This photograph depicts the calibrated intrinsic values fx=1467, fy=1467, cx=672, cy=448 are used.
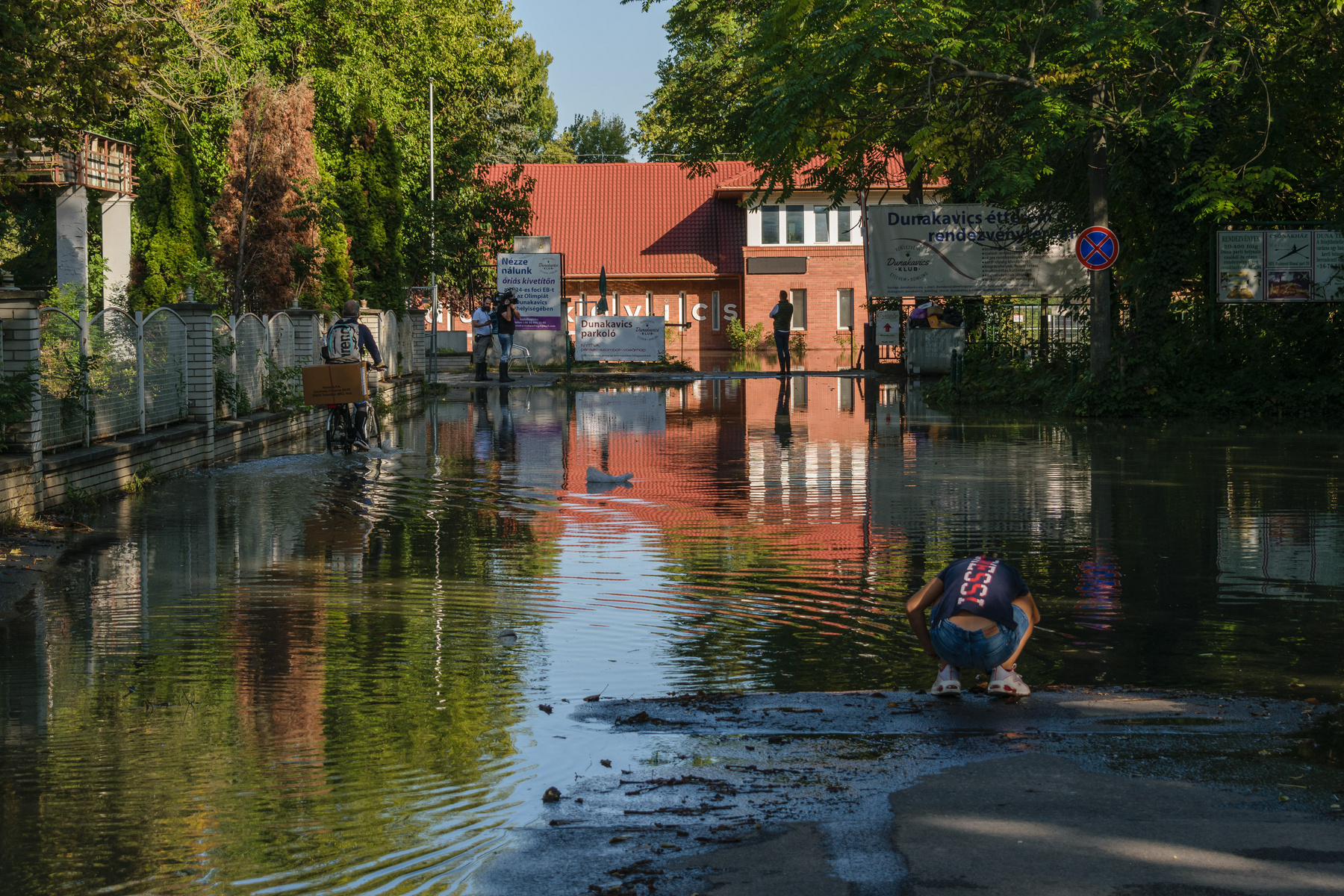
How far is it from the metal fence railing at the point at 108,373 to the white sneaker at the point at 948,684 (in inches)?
345

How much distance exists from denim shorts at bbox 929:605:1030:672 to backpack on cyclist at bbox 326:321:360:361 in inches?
510

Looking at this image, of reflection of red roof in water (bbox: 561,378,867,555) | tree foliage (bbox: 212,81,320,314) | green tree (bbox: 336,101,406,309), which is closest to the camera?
reflection of red roof in water (bbox: 561,378,867,555)

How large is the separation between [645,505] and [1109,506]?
4097mm

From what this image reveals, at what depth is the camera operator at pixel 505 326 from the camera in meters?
36.1

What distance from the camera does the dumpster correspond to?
1395 inches

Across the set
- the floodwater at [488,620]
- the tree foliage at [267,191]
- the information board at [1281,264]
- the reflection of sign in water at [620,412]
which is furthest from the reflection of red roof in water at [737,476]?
the tree foliage at [267,191]

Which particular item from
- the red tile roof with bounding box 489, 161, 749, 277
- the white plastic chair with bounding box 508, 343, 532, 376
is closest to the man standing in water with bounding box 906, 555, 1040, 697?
the white plastic chair with bounding box 508, 343, 532, 376

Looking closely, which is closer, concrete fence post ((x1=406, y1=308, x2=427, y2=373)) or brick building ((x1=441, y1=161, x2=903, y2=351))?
concrete fence post ((x1=406, y1=308, x2=427, y2=373))

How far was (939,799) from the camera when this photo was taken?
5051mm

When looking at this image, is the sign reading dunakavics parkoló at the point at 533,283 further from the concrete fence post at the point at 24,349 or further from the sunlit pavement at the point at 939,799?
Result: the sunlit pavement at the point at 939,799

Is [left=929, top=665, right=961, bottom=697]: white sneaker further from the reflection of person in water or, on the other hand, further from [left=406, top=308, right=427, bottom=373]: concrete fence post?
[left=406, top=308, right=427, bottom=373]: concrete fence post

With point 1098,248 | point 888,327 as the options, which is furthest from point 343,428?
point 888,327

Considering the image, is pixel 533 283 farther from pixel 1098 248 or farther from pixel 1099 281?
pixel 1098 248

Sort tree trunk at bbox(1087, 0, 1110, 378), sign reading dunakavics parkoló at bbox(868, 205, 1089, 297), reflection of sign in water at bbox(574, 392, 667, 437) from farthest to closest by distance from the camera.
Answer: sign reading dunakavics parkoló at bbox(868, 205, 1089, 297)
tree trunk at bbox(1087, 0, 1110, 378)
reflection of sign in water at bbox(574, 392, 667, 437)
